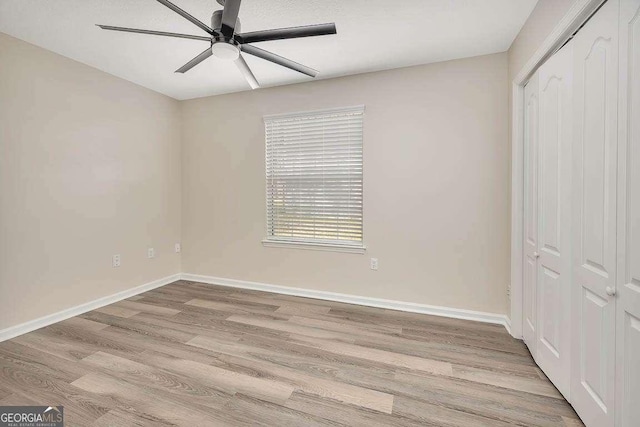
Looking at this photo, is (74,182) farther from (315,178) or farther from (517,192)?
(517,192)

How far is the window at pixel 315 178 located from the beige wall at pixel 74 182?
62.2 inches

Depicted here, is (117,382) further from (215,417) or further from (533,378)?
(533,378)

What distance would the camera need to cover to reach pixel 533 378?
1881 mm

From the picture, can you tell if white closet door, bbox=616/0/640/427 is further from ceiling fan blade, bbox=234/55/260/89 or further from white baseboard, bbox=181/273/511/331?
ceiling fan blade, bbox=234/55/260/89

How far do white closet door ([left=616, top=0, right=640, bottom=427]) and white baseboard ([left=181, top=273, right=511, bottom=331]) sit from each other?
4.81 ft

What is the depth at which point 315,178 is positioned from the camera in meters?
3.36

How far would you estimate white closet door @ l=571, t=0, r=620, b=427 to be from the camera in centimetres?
128

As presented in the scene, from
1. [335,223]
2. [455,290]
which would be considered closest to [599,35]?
[455,290]

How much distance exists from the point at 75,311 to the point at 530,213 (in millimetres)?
4378

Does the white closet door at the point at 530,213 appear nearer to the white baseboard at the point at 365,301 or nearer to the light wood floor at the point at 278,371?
the light wood floor at the point at 278,371

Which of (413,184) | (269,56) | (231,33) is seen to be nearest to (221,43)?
(231,33)

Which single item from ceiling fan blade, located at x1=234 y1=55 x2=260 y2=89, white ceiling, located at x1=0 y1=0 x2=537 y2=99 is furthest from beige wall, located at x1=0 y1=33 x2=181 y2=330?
ceiling fan blade, located at x1=234 y1=55 x2=260 y2=89

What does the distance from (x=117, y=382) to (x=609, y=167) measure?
3066 mm

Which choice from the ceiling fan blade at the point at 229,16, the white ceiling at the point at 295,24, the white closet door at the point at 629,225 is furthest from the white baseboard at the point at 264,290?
the ceiling fan blade at the point at 229,16
